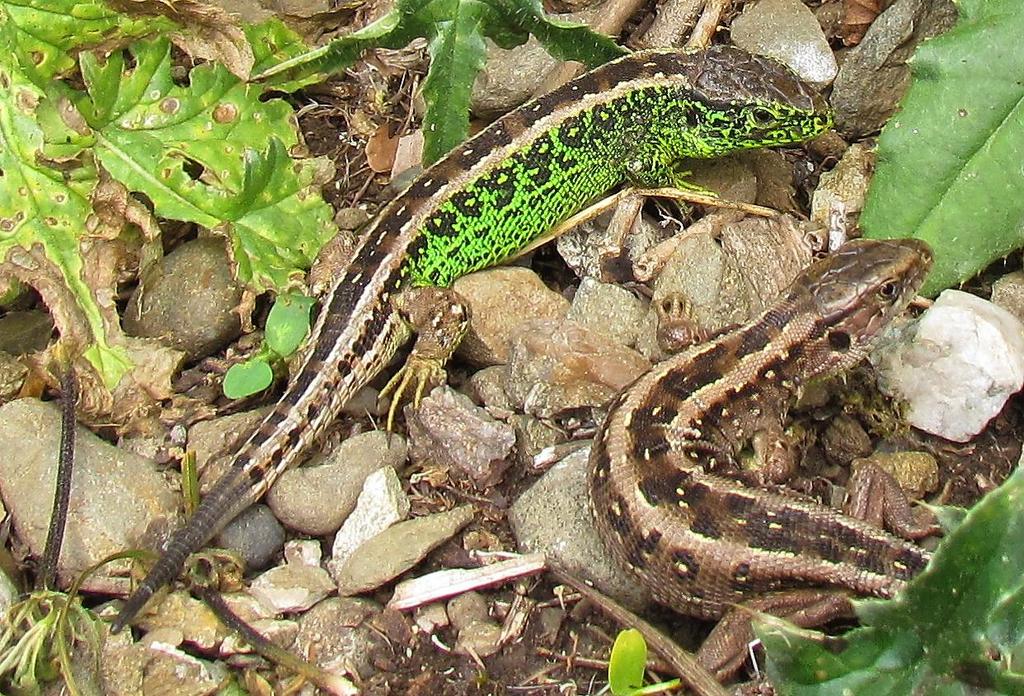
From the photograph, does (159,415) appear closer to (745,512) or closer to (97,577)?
(97,577)

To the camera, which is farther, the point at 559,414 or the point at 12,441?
the point at 559,414

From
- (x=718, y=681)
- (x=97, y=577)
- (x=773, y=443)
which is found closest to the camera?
(x=718, y=681)

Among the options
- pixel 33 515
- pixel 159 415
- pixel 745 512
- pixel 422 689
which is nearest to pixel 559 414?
pixel 745 512

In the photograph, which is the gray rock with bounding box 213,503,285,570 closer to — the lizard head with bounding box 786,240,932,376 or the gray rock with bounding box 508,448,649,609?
the gray rock with bounding box 508,448,649,609

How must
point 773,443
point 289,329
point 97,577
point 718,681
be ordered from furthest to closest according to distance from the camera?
point 289,329
point 773,443
point 97,577
point 718,681

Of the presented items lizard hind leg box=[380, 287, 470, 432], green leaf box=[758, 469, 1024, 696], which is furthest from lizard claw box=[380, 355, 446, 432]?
green leaf box=[758, 469, 1024, 696]

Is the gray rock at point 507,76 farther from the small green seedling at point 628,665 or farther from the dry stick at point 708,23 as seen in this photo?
the small green seedling at point 628,665

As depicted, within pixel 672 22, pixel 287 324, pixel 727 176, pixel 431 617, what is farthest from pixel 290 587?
pixel 672 22
